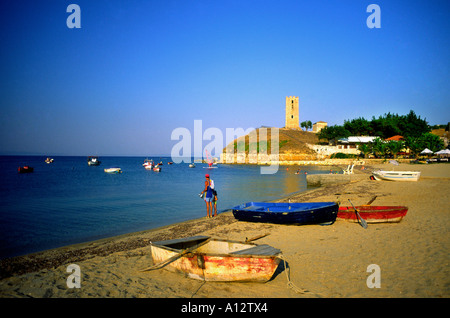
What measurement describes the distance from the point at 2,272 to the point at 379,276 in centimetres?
1089

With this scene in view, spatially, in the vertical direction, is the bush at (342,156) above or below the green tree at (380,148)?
below

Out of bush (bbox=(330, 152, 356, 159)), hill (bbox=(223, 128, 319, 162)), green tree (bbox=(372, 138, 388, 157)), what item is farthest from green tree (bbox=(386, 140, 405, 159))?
hill (bbox=(223, 128, 319, 162))

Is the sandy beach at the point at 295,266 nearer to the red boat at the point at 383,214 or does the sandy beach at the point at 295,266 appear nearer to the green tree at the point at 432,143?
the red boat at the point at 383,214

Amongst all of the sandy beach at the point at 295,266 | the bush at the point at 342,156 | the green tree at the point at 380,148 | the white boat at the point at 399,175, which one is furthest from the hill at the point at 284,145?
the sandy beach at the point at 295,266

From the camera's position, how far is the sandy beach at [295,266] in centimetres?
643

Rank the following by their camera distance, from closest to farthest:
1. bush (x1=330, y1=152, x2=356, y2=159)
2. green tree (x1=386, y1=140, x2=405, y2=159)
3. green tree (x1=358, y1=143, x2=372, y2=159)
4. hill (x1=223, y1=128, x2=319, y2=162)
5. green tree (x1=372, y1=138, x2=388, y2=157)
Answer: green tree (x1=386, y1=140, x2=405, y2=159)
green tree (x1=372, y1=138, x2=388, y2=157)
green tree (x1=358, y1=143, x2=372, y2=159)
bush (x1=330, y1=152, x2=356, y2=159)
hill (x1=223, y1=128, x2=319, y2=162)

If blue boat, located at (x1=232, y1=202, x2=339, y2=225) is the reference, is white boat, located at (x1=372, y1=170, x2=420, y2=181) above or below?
above

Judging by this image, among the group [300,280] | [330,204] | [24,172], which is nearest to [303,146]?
[24,172]

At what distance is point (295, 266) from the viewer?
7.99 metres

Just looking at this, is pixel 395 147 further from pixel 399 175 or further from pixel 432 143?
pixel 399 175

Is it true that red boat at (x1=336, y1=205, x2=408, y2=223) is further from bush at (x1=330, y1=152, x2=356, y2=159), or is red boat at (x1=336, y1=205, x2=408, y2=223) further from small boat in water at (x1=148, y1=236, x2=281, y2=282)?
bush at (x1=330, y1=152, x2=356, y2=159)

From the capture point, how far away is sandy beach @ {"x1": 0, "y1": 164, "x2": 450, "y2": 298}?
6.43 m

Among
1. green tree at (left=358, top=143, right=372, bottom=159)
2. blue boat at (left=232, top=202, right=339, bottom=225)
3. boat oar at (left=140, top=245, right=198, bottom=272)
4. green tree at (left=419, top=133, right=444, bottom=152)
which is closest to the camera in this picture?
boat oar at (left=140, top=245, right=198, bottom=272)

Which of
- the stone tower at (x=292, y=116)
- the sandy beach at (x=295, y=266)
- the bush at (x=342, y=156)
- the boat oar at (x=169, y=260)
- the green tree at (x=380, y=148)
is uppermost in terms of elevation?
the stone tower at (x=292, y=116)
